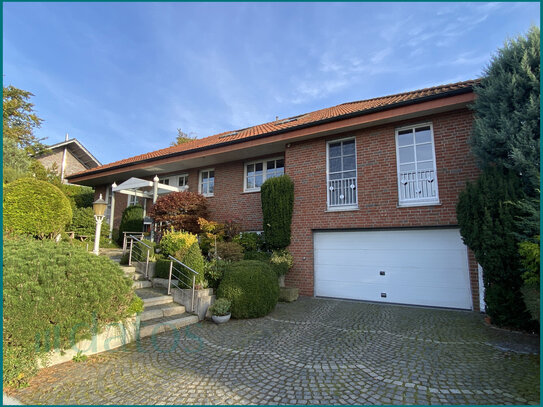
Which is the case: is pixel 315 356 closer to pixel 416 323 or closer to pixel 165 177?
pixel 416 323

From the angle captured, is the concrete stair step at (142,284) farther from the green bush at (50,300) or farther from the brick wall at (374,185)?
the brick wall at (374,185)

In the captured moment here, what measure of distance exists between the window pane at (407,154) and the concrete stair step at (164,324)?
7.11 m

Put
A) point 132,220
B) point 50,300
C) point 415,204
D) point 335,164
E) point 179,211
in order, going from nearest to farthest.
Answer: point 50,300, point 415,204, point 335,164, point 179,211, point 132,220

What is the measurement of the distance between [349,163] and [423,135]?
7.29 feet

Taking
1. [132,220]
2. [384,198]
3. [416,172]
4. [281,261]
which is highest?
[416,172]

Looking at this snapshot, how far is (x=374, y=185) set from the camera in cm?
838

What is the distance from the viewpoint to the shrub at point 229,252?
8.49 m

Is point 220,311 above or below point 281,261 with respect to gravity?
below

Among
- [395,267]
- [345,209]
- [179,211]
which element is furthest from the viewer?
[179,211]

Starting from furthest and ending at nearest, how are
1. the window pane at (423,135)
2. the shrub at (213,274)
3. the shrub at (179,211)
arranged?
1. the shrub at (179,211)
2. the window pane at (423,135)
3. the shrub at (213,274)

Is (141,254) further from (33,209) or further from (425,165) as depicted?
(425,165)

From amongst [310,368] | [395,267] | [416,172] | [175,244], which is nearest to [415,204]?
[416,172]

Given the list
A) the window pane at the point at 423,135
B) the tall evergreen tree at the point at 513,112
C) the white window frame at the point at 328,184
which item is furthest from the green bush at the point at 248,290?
the window pane at the point at 423,135

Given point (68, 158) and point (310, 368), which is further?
point (68, 158)
